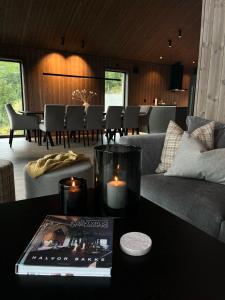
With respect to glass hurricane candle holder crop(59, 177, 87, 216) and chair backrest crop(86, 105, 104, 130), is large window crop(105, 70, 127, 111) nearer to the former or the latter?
chair backrest crop(86, 105, 104, 130)

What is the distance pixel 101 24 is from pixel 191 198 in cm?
607

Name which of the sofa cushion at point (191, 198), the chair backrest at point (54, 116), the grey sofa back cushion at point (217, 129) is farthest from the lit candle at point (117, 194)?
the chair backrest at point (54, 116)

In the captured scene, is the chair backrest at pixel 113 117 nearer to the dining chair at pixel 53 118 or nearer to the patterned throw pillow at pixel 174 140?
the dining chair at pixel 53 118

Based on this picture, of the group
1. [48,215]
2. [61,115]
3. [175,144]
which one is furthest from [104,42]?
[48,215]

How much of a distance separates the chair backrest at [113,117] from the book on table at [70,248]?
5.07 m

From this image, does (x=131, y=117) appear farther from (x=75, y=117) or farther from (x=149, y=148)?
(x=149, y=148)

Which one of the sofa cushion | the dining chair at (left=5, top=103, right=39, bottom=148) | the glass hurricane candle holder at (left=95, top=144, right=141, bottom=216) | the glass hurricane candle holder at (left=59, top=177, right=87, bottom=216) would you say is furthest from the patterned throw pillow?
the dining chair at (left=5, top=103, right=39, bottom=148)

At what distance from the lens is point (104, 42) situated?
7.14 metres

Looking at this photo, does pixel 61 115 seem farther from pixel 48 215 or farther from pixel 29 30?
pixel 48 215

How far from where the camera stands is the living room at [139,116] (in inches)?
30.5

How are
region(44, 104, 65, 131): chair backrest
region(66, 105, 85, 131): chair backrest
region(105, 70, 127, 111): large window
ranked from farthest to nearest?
1. region(105, 70, 127, 111): large window
2. region(66, 105, 85, 131): chair backrest
3. region(44, 104, 65, 131): chair backrest

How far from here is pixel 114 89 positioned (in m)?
8.46

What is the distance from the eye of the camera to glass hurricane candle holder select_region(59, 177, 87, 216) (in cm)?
102

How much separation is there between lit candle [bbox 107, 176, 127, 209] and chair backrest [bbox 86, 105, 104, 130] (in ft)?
15.6
